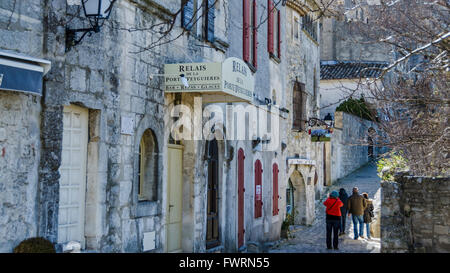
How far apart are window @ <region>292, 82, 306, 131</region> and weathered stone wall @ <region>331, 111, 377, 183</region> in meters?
5.88

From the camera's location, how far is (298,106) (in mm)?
19250

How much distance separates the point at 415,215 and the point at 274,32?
306 inches

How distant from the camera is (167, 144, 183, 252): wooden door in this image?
352 inches

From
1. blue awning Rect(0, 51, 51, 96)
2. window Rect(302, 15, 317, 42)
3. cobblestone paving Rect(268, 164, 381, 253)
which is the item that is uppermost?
window Rect(302, 15, 317, 42)

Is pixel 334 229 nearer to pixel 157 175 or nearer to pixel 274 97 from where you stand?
pixel 274 97

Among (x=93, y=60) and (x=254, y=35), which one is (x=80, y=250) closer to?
(x=93, y=60)

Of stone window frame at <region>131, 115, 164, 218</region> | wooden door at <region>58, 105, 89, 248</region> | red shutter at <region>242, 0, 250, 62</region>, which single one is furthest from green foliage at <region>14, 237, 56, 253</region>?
red shutter at <region>242, 0, 250, 62</region>

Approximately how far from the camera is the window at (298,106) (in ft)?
62.2

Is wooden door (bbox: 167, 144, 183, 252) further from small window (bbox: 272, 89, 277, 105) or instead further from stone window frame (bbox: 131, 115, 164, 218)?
→ small window (bbox: 272, 89, 277, 105)

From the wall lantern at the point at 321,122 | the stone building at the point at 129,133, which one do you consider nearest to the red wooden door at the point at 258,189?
the stone building at the point at 129,133

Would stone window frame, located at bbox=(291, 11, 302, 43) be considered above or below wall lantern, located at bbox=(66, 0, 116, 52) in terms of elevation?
above

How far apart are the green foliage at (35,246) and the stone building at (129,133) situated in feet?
0.32

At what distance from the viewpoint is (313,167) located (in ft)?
66.2

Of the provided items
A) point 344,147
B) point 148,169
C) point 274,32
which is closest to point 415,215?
point 148,169
